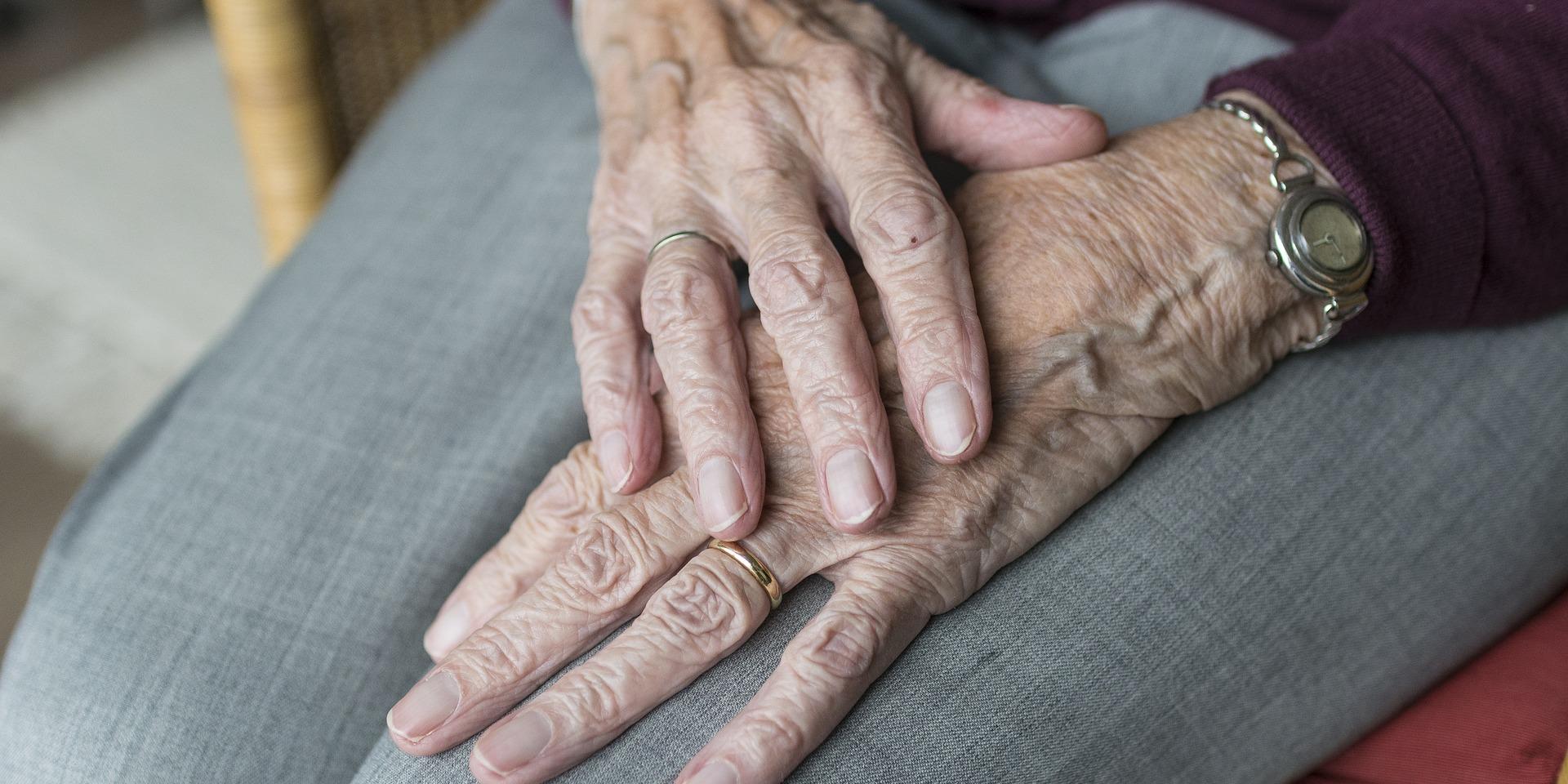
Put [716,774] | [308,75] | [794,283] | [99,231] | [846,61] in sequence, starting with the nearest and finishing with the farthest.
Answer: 1. [716,774]
2. [794,283]
3. [846,61]
4. [308,75]
5. [99,231]

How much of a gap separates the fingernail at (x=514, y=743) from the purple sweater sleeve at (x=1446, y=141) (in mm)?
563

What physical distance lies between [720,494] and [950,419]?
5.3 inches

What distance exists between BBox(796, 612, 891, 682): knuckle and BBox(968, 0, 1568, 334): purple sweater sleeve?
387 mm

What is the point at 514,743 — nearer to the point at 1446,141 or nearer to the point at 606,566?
the point at 606,566

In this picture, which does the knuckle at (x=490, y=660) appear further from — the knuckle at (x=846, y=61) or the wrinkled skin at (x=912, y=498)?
the knuckle at (x=846, y=61)

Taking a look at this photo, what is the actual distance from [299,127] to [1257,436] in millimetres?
1116

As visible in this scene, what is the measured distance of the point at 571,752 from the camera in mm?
585

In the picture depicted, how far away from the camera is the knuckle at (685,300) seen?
2.26 ft

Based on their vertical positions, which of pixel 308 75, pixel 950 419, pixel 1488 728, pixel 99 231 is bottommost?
pixel 99 231

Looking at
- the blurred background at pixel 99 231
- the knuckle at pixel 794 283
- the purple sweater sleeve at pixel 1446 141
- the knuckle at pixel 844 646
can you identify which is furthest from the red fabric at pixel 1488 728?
the blurred background at pixel 99 231

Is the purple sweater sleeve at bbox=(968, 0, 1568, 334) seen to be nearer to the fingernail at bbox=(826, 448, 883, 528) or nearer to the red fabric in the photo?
the red fabric

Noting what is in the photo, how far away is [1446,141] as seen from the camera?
2.32ft

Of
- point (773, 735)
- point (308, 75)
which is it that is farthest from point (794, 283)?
point (308, 75)

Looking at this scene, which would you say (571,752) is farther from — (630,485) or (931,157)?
(931,157)
